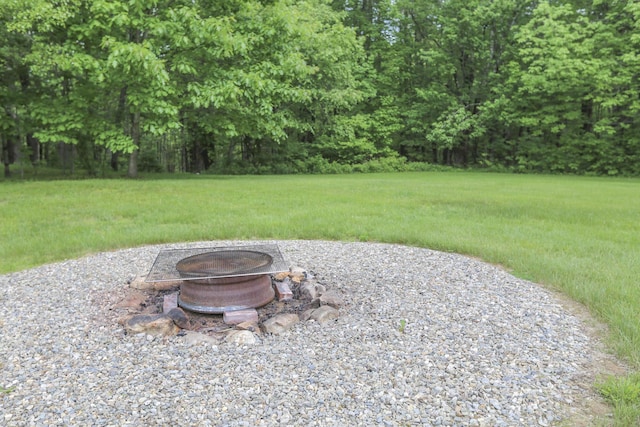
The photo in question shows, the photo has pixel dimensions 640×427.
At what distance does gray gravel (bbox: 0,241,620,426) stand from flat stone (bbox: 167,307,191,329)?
0.69ft

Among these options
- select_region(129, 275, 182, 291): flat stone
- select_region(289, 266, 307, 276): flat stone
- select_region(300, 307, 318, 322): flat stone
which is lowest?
select_region(300, 307, 318, 322): flat stone

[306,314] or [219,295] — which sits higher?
[219,295]

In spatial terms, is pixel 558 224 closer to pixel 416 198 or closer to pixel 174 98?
pixel 416 198

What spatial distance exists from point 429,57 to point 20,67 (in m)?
17.1

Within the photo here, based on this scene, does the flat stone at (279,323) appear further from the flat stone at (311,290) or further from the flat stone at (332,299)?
the flat stone at (311,290)

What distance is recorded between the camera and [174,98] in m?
12.3

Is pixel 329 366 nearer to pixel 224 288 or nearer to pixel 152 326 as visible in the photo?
pixel 224 288

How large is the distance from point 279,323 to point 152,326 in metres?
0.81

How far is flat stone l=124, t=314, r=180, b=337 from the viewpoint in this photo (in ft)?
9.31

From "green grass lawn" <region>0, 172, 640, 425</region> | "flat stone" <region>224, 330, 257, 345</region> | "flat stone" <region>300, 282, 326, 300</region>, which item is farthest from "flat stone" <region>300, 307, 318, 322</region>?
"green grass lawn" <region>0, 172, 640, 425</region>

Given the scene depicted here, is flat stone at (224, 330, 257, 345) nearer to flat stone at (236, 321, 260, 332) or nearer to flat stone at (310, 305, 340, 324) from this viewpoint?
flat stone at (236, 321, 260, 332)

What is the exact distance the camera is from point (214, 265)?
3.47m

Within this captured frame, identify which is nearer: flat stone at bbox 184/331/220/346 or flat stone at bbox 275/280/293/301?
flat stone at bbox 184/331/220/346

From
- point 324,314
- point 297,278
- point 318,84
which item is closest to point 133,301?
point 297,278
